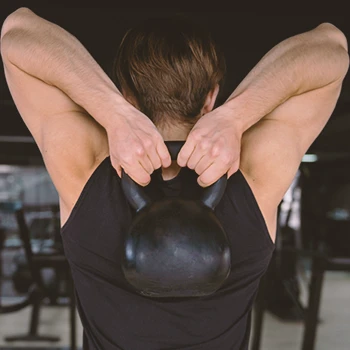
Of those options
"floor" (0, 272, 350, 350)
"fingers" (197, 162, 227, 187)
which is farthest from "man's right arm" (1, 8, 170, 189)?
"floor" (0, 272, 350, 350)

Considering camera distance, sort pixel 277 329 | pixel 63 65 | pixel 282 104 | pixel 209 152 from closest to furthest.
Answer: pixel 209 152 < pixel 63 65 < pixel 282 104 < pixel 277 329

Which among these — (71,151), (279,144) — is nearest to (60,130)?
(71,151)

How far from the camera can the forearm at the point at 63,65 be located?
85 centimetres

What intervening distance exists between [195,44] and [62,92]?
0.90ft

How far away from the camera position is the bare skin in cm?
86

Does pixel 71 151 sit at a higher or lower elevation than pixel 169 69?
lower

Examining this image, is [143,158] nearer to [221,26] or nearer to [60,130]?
[60,130]

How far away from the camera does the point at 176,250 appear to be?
0.65m

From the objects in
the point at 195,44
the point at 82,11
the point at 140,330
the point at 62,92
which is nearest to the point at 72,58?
the point at 62,92

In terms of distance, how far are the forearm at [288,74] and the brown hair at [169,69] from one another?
2.9 inches

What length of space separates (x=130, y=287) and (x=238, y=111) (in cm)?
38

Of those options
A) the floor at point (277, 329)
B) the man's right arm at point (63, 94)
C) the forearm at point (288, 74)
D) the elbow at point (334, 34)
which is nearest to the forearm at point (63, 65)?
the man's right arm at point (63, 94)

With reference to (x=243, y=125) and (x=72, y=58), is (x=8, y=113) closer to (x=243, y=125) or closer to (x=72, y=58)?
(x=72, y=58)

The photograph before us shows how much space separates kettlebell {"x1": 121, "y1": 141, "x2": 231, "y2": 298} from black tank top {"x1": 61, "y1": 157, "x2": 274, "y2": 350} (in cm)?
18
